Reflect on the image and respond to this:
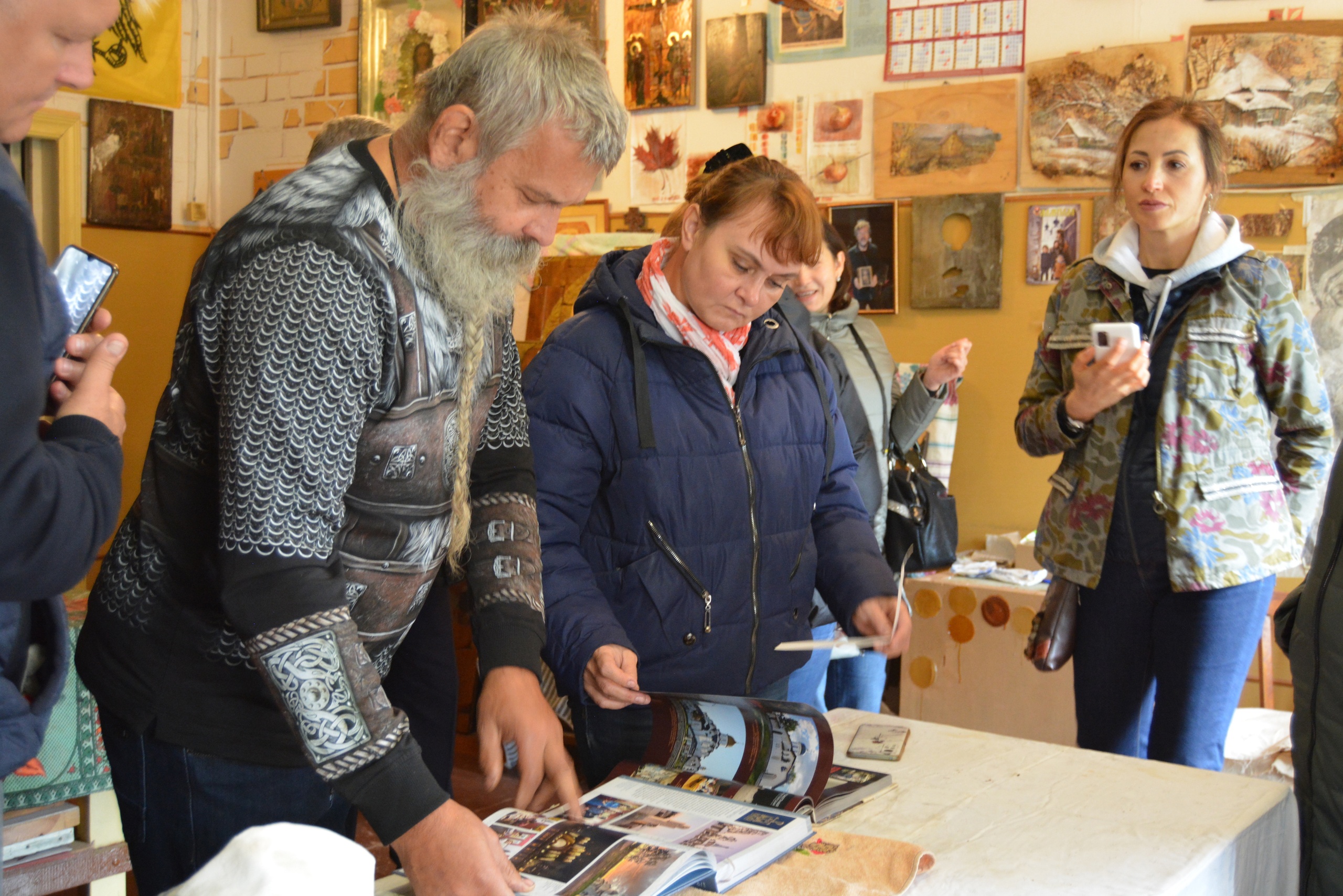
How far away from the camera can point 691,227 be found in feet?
6.33

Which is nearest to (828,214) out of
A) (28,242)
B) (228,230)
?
(228,230)

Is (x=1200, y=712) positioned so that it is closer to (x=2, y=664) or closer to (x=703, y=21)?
(x=2, y=664)

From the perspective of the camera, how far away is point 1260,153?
3.38m

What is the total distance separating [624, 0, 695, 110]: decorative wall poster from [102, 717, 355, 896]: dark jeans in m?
3.39

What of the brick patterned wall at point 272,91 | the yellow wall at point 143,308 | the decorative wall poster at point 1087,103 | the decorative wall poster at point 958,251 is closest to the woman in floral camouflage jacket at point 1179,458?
the decorative wall poster at point 1087,103

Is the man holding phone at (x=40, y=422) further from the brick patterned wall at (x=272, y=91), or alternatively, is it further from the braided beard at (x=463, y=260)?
the brick patterned wall at (x=272, y=91)

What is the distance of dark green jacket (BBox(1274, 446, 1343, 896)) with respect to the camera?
1.31m

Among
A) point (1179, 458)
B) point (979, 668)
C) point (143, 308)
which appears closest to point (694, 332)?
point (1179, 458)

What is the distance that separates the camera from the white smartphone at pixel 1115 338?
226 centimetres

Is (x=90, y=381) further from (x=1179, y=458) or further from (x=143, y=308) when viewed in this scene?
(x=143, y=308)

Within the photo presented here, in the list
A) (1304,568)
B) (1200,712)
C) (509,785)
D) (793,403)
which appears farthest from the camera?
(509,785)

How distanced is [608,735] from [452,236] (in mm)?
830

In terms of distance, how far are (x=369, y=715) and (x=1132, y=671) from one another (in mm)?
1778

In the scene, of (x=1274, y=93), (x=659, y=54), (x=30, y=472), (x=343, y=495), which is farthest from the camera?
(x=659, y=54)
